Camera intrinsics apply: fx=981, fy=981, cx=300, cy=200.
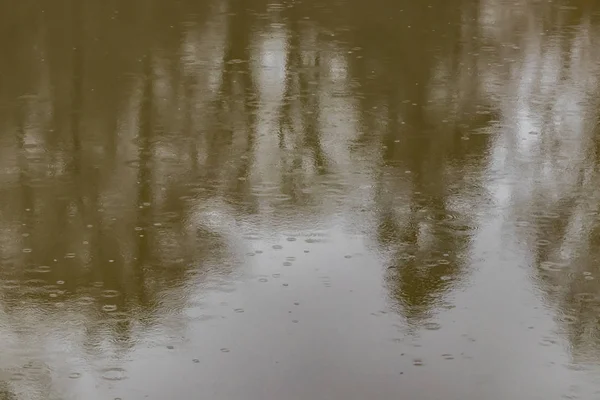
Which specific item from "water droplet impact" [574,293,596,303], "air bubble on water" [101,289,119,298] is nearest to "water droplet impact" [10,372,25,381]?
"air bubble on water" [101,289,119,298]

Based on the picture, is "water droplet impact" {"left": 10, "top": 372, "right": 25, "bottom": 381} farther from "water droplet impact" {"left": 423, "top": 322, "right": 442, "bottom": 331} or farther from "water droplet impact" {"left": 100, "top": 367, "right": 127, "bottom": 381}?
"water droplet impact" {"left": 423, "top": 322, "right": 442, "bottom": 331}

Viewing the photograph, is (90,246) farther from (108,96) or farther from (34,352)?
(108,96)

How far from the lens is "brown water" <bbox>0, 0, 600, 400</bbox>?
24.5 feet

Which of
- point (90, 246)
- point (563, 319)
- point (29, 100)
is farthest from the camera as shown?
point (29, 100)

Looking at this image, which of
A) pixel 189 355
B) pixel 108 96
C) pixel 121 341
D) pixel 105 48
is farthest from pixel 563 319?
pixel 105 48

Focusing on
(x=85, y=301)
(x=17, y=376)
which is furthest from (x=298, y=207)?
(x=17, y=376)

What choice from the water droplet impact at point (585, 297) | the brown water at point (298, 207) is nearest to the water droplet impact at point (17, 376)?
the brown water at point (298, 207)

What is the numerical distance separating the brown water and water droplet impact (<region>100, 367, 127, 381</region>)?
22 millimetres

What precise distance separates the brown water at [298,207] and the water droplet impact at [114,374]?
2 centimetres

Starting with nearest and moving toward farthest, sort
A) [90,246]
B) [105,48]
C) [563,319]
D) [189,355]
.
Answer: [189,355] → [563,319] → [90,246] → [105,48]

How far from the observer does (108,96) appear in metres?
12.5

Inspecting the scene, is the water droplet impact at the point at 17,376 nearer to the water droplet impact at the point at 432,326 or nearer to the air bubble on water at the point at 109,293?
the air bubble on water at the point at 109,293

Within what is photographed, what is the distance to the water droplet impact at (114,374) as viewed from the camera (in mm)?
7230

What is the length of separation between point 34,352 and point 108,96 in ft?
18.3
